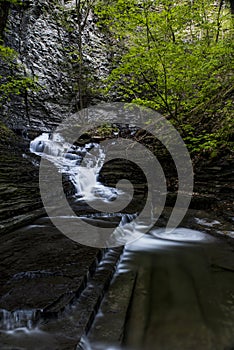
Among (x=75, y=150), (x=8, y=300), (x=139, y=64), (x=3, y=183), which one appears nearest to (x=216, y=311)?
(x=8, y=300)

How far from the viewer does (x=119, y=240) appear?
4777 mm

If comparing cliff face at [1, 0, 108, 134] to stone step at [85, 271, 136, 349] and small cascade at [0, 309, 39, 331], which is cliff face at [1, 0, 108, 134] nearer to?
stone step at [85, 271, 136, 349]

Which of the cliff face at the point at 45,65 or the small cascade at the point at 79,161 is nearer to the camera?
the small cascade at the point at 79,161

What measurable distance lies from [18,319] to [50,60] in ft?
54.2

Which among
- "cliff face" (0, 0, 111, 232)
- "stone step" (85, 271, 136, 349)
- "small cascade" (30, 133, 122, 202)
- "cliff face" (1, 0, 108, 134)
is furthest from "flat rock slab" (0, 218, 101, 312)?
"cliff face" (1, 0, 108, 134)

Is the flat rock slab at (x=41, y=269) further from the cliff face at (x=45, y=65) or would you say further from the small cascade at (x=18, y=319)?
the cliff face at (x=45, y=65)

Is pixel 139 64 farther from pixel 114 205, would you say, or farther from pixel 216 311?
pixel 216 311

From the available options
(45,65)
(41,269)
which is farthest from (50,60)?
(41,269)

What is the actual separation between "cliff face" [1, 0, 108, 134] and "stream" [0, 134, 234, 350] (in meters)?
10.4

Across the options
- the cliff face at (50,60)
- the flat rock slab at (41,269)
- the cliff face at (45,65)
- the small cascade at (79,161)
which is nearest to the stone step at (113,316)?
the flat rock slab at (41,269)

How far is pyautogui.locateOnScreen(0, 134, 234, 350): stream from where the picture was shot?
2451 millimetres

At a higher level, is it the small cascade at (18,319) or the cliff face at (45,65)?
the cliff face at (45,65)

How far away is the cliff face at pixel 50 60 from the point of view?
47.0ft

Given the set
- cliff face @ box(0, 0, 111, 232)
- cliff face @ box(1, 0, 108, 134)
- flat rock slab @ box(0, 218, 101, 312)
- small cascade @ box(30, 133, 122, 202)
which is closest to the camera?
flat rock slab @ box(0, 218, 101, 312)
